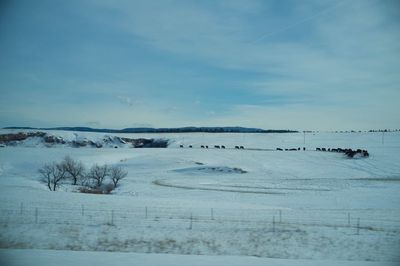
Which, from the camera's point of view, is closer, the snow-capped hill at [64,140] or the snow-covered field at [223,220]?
the snow-covered field at [223,220]

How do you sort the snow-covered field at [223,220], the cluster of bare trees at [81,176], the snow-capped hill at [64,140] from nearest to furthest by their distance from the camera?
the snow-covered field at [223,220], the cluster of bare trees at [81,176], the snow-capped hill at [64,140]

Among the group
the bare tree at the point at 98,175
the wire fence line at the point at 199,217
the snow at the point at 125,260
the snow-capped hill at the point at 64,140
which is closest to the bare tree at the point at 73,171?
the bare tree at the point at 98,175

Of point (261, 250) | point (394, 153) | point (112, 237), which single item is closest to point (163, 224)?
point (112, 237)

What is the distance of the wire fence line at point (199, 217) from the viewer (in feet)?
80.0

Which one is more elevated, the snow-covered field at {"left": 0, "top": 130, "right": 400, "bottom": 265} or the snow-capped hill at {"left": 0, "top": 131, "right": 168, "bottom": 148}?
the snow-capped hill at {"left": 0, "top": 131, "right": 168, "bottom": 148}

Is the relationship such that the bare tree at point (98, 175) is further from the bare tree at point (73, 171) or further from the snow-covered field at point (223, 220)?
the snow-covered field at point (223, 220)

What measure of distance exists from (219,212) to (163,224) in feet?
16.9

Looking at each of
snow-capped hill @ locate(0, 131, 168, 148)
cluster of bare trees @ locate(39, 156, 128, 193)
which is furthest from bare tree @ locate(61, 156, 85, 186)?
snow-capped hill @ locate(0, 131, 168, 148)

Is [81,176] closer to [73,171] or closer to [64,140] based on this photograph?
[73,171]

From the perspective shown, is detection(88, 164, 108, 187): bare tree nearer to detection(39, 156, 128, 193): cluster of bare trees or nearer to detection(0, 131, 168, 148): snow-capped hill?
detection(39, 156, 128, 193): cluster of bare trees

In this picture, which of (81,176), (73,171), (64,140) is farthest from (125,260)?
(64,140)

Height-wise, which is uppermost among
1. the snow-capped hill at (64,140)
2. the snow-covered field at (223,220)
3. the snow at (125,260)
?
the snow-capped hill at (64,140)

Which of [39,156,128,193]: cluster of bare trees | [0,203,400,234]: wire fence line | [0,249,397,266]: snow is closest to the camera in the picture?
[0,249,397,266]: snow

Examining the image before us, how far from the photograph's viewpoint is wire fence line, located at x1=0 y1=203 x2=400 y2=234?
24391mm
